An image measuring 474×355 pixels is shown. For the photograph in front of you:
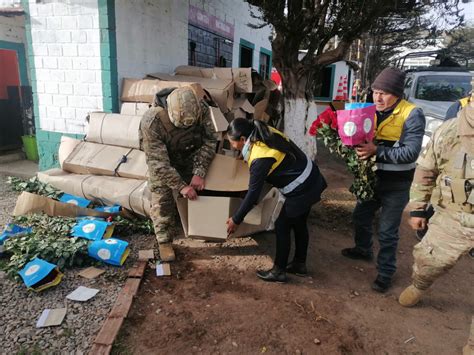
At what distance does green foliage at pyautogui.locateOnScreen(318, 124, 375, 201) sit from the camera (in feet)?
9.23

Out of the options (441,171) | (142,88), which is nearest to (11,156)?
(142,88)

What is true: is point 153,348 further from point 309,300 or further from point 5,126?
point 5,126

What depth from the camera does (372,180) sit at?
112 inches

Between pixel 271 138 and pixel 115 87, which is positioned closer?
pixel 271 138

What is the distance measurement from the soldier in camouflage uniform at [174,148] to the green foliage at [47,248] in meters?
0.71

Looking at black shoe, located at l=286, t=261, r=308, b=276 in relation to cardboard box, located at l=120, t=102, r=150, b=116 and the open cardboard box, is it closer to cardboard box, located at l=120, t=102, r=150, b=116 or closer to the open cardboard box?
the open cardboard box

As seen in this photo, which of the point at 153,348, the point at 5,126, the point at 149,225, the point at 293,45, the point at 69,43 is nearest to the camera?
the point at 153,348

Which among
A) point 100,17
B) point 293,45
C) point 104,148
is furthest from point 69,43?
point 293,45

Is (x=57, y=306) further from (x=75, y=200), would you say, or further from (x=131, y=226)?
(x=75, y=200)

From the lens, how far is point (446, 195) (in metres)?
2.19

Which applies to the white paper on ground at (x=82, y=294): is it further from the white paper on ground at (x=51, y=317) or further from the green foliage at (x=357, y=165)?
the green foliage at (x=357, y=165)

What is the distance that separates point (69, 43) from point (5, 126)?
271 cm

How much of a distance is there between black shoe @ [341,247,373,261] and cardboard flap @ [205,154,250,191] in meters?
1.33

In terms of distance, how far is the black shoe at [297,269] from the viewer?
3141 millimetres
